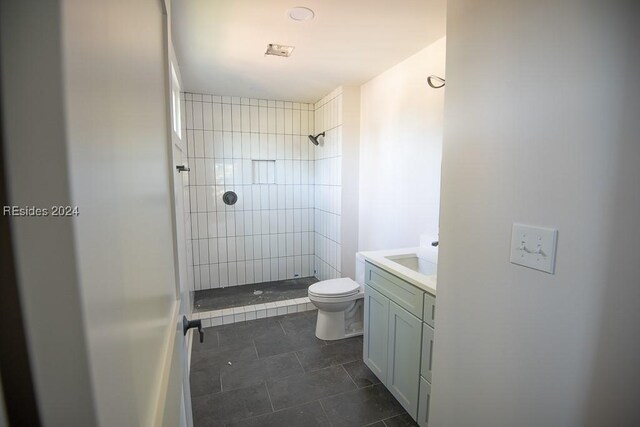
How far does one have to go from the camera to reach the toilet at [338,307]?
2.39m

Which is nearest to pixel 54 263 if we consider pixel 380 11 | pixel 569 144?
pixel 569 144

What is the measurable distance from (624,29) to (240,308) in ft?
9.93

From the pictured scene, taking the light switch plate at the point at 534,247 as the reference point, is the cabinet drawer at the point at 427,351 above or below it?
below

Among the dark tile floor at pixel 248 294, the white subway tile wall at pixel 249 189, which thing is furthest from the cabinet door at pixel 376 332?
the white subway tile wall at pixel 249 189

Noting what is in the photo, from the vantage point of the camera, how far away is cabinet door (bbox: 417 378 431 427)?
1511 millimetres

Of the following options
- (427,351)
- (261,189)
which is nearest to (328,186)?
(261,189)

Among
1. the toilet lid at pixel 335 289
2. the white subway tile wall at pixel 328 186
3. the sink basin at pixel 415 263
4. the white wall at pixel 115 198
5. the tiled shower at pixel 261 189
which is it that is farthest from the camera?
the tiled shower at pixel 261 189

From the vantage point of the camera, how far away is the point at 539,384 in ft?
2.80

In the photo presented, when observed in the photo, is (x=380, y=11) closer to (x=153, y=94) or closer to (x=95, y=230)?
(x=153, y=94)

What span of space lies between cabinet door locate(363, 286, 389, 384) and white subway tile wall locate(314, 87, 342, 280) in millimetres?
1111

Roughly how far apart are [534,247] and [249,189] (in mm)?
3074

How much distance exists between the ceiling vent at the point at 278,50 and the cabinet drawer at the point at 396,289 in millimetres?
1578

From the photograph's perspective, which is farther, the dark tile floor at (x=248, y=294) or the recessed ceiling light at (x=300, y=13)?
the dark tile floor at (x=248, y=294)

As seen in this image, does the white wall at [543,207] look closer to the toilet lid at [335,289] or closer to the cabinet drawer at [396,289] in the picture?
the cabinet drawer at [396,289]
